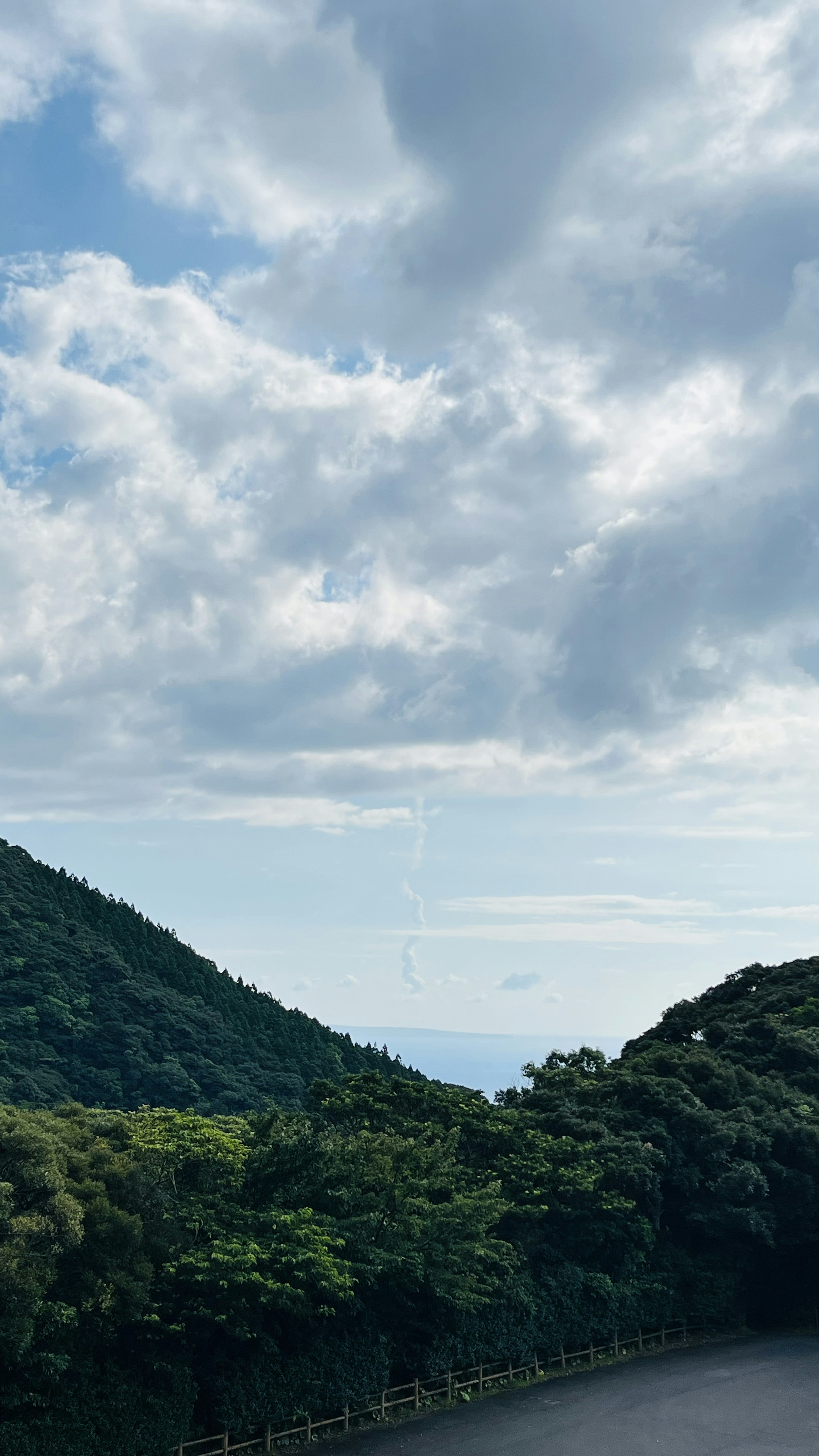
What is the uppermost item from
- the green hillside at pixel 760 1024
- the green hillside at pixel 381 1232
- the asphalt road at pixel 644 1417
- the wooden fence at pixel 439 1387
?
the green hillside at pixel 760 1024

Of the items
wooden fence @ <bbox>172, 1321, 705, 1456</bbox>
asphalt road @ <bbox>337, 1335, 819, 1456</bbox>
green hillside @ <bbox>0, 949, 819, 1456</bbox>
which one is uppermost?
green hillside @ <bbox>0, 949, 819, 1456</bbox>

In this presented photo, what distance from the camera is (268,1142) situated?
94.0ft

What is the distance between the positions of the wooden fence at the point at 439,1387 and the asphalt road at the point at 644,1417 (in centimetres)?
52

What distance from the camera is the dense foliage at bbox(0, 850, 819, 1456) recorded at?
22.6m

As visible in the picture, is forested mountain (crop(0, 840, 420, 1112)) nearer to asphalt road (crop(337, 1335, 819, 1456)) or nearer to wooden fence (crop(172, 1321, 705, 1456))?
wooden fence (crop(172, 1321, 705, 1456))

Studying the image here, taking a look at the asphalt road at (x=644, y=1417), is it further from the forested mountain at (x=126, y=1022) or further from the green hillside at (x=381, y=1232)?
the forested mountain at (x=126, y=1022)

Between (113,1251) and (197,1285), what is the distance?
2624 mm

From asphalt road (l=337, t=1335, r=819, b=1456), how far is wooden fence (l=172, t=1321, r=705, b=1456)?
20.3 inches

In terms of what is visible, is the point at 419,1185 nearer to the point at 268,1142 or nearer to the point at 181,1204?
the point at 268,1142

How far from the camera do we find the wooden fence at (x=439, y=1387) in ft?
83.7

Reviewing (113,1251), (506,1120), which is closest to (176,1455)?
(113,1251)

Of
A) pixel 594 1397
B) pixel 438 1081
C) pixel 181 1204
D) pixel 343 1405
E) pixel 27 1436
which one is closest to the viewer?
pixel 27 1436

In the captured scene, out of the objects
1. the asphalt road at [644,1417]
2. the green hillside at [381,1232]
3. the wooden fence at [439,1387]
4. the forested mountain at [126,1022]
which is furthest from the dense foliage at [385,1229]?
the forested mountain at [126,1022]

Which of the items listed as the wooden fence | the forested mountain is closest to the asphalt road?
the wooden fence
